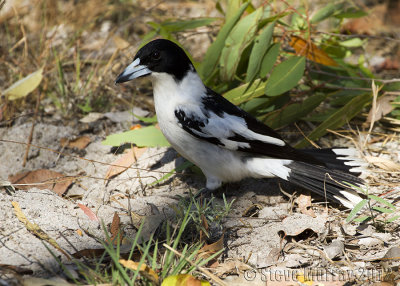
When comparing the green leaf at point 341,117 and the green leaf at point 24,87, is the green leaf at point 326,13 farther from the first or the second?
the green leaf at point 24,87

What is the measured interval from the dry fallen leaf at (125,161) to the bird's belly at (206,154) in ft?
2.00

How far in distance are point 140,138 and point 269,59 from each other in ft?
3.92

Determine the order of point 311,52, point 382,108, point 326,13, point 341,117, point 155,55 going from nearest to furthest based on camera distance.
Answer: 1. point 155,55
2. point 341,117
3. point 382,108
4. point 311,52
5. point 326,13

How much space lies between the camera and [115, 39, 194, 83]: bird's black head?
120 inches

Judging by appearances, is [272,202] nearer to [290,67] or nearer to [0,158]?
[290,67]

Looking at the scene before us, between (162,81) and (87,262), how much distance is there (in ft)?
4.46

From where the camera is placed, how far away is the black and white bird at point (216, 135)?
308 cm

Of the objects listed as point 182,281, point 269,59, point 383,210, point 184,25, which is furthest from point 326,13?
point 182,281

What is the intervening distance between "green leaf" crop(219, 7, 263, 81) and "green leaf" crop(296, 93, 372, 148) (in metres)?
0.77

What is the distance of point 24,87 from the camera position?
12.8ft

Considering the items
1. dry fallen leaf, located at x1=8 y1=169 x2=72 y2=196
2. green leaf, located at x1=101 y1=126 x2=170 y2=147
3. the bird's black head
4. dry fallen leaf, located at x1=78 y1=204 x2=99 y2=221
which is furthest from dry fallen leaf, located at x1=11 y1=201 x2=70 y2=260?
green leaf, located at x1=101 y1=126 x2=170 y2=147

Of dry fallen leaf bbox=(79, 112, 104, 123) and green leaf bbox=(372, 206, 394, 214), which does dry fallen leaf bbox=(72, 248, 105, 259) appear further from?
dry fallen leaf bbox=(79, 112, 104, 123)

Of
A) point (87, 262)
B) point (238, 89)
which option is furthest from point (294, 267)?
point (238, 89)

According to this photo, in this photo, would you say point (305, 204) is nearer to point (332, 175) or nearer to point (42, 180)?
point (332, 175)
